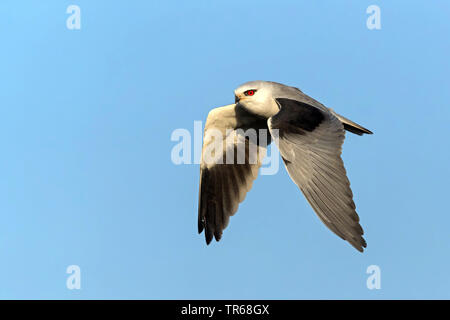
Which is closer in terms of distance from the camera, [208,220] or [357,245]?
[357,245]

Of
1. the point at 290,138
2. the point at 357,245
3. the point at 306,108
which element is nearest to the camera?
the point at 357,245

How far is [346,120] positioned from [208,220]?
8.88 ft

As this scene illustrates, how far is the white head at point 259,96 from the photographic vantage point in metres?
8.04

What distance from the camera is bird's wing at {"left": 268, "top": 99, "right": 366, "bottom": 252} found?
20.3ft

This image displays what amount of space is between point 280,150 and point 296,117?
2.50ft

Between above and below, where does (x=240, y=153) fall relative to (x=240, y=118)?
below

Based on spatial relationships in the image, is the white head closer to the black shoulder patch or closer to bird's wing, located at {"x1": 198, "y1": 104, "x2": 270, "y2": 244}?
the black shoulder patch

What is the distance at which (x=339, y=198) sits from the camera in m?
6.41

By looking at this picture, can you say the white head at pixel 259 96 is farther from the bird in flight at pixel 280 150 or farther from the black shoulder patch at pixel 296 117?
the black shoulder patch at pixel 296 117

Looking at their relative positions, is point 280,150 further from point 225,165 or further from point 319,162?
point 225,165

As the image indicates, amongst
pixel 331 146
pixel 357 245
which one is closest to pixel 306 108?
pixel 331 146

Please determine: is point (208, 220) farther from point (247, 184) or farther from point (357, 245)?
point (357, 245)

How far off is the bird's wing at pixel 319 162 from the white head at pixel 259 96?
0.45 metres

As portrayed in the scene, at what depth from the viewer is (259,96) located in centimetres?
803
